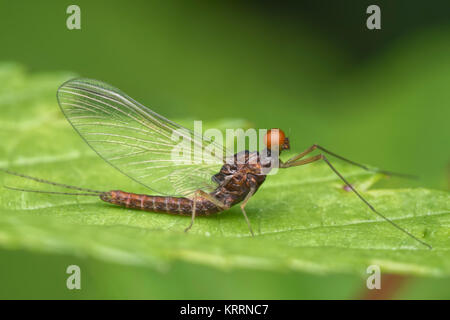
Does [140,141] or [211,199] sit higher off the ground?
[140,141]

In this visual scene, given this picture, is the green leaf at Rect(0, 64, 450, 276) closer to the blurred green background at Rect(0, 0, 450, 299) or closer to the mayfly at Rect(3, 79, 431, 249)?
the mayfly at Rect(3, 79, 431, 249)

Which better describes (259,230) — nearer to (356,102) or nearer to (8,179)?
(8,179)

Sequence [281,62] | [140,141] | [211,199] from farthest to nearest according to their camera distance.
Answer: [281,62] → [140,141] → [211,199]

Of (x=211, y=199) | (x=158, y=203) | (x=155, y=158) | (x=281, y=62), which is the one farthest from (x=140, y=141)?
(x=281, y=62)

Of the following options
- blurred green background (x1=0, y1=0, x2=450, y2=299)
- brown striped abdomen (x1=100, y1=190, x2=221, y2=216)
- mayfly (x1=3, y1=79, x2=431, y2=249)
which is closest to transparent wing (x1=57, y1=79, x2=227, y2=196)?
mayfly (x1=3, y1=79, x2=431, y2=249)

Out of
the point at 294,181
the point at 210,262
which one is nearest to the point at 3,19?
the point at 294,181

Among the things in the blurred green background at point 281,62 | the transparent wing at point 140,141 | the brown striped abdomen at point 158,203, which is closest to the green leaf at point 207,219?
the brown striped abdomen at point 158,203

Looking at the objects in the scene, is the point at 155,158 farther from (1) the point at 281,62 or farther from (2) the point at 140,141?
(1) the point at 281,62
